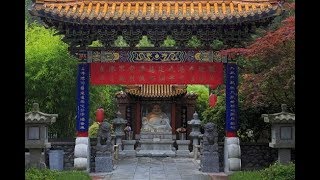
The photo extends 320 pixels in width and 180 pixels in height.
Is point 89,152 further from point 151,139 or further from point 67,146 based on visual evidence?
point 151,139

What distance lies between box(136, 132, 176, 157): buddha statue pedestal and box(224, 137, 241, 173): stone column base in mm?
8263

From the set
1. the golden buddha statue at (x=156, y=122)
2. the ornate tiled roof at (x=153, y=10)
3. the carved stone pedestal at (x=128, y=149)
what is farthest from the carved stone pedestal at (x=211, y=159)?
the golden buddha statue at (x=156, y=122)

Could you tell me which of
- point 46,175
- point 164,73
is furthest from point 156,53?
point 46,175

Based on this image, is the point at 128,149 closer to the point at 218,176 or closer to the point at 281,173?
the point at 218,176

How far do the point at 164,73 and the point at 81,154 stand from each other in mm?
3316

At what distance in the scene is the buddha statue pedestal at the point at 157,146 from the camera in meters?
23.3

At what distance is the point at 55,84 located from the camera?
19469 mm

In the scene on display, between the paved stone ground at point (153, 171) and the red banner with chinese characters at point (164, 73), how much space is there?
2.69m

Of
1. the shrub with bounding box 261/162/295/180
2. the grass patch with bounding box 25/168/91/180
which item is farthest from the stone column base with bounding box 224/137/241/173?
the grass patch with bounding box 25/168/91/180

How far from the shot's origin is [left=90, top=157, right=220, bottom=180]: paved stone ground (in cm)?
1442

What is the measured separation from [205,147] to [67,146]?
13.7ft

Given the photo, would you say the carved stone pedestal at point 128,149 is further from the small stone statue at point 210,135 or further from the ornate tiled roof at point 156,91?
the small stone statue at point 210,135
